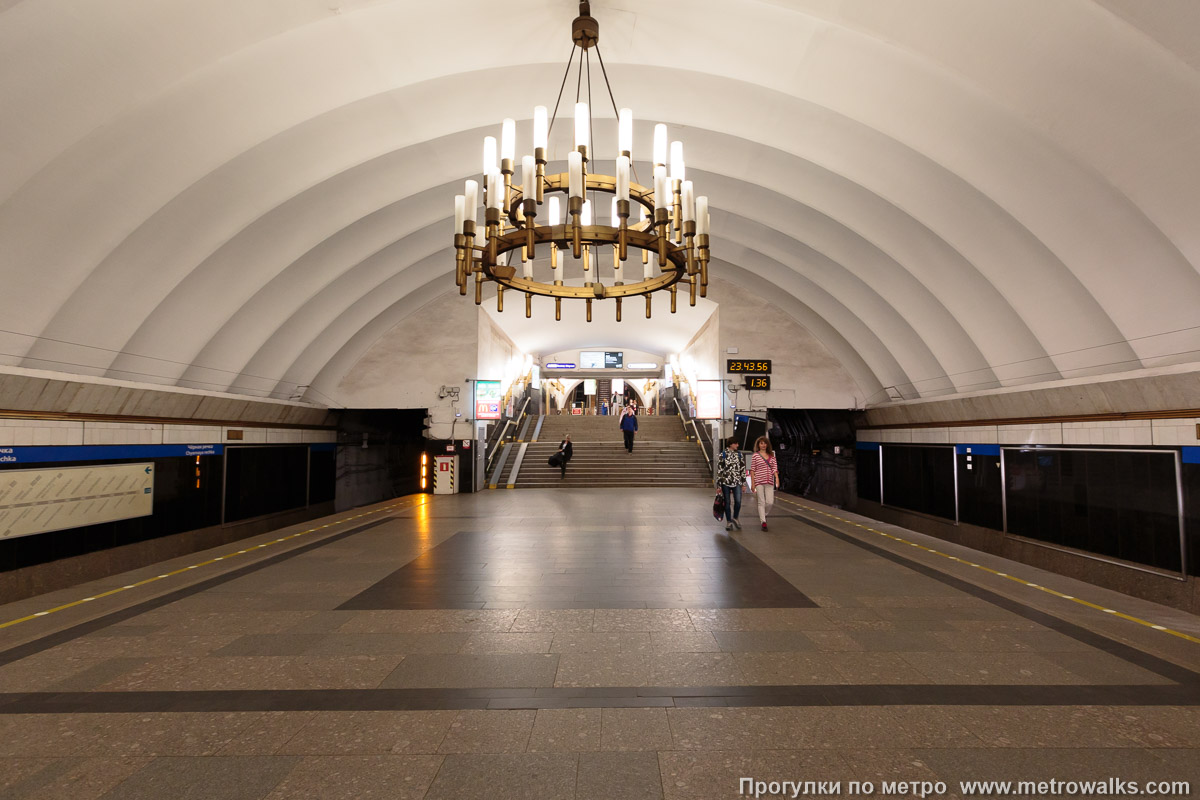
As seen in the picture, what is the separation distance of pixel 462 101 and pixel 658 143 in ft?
12.4

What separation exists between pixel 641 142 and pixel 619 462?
35.3 feet

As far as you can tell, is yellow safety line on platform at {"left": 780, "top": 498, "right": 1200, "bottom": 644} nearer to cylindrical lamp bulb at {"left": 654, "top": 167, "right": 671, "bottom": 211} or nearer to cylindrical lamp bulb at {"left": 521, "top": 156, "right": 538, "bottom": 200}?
cylindrical lamp bulb at {"left": 654, "top": 167, "right": 671, "bottom": 211}

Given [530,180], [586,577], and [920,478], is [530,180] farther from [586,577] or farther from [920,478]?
[920,478]

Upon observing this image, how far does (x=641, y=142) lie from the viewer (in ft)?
32.0

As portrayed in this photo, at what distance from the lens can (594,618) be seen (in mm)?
4957

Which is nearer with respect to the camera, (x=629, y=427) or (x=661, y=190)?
(x=661, y=190)

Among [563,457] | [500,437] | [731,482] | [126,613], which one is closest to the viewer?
[126,613]

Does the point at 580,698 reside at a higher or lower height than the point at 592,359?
lower

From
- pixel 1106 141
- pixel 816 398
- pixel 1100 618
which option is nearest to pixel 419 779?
pixel 1100 618

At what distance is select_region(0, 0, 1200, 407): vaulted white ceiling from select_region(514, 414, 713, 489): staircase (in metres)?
8.49

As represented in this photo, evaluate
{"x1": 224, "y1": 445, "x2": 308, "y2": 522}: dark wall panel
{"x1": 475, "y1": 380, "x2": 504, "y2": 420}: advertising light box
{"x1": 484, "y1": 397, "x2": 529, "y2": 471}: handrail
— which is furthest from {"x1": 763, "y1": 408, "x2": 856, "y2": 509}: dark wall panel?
{"x1": 224, "y1": 445, "x2": 308, "y2": 522}: dark wall panel

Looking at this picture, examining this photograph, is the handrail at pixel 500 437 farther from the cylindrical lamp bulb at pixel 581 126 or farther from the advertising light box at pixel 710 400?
the cylindrical lamp bulb at pixel 581 126

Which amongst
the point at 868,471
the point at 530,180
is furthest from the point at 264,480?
the point at 868,471

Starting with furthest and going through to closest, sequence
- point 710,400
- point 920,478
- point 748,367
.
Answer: point 710,400, point 748,367, point 920,478
